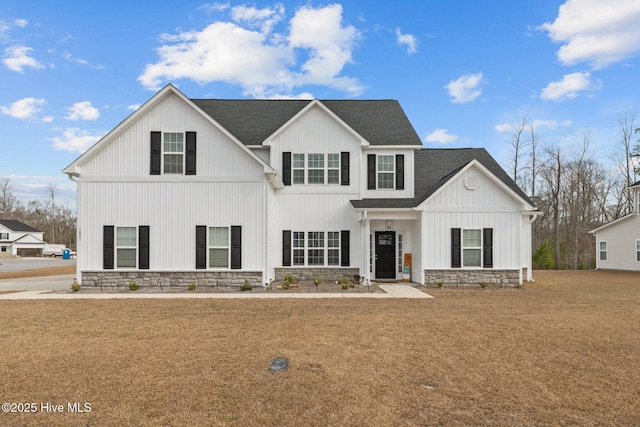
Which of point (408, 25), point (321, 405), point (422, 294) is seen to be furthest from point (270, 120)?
point (321, 405)

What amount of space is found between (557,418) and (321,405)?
2524mm

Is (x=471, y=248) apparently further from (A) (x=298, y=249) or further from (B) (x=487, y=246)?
(A) (x=298, y=249)

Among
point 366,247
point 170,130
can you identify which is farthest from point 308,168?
point 170,130

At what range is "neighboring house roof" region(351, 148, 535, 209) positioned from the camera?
19062 mm

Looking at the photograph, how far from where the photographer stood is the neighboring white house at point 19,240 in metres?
74.9

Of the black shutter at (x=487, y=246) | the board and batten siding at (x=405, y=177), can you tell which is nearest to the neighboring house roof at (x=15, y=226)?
the board and batten siding at (x=405, y=177)

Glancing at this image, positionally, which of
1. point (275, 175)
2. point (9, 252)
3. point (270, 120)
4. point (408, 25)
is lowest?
point (9, 252)

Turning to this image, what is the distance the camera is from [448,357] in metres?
7.43

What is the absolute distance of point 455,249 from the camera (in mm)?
18562

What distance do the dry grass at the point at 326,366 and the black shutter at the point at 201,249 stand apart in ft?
16.2

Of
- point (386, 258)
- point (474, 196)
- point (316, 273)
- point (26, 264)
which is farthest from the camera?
point (26, 264)

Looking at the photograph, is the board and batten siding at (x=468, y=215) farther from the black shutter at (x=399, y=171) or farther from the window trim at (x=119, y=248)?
the window trim at (x=119, y=248)

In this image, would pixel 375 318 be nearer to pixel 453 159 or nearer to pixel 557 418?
pixel 557 418

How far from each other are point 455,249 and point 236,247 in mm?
8543
